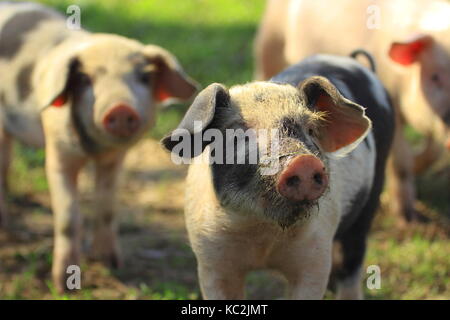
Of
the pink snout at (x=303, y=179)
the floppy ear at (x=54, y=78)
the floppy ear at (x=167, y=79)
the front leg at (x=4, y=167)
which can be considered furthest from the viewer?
the front leg at (x=4, y=167)

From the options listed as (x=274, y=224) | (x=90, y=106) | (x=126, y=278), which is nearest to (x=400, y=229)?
(x=126, y=278)

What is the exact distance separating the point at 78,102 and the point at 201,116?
1.68 metres

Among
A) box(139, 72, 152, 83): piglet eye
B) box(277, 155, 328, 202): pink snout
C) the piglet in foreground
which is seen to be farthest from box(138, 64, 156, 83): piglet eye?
box(277, 155, 328, 202): pink snout

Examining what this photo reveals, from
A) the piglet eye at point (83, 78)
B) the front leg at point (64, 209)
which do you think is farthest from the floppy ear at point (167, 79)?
the front leg at point (64, 209)

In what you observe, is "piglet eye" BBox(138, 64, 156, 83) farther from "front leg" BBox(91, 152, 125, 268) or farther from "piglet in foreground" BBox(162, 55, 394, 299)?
"piglet in foreground" BBox(162, 55, 394, 299)

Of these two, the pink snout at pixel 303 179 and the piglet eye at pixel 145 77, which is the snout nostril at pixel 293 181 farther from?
the piglet eye at pixel 145 77

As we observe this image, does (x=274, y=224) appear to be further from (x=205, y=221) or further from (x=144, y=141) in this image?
(x=144, y=141)

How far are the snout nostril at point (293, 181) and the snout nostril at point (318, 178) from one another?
52 mm

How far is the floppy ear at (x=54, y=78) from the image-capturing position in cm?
432

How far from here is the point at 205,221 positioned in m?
3.16

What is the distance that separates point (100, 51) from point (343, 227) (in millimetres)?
1659

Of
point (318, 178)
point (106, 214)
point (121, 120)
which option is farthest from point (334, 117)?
point (106, 214)

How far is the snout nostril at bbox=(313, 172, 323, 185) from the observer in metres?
2.68

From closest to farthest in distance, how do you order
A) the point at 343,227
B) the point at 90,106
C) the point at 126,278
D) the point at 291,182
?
the point at 291,182, the point at 343,227, the point at 90,106, the point at 126,278
